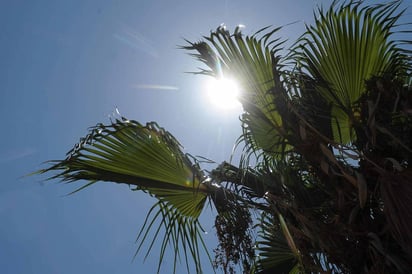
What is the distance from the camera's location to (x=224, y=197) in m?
2.62

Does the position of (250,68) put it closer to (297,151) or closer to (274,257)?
(297,151)

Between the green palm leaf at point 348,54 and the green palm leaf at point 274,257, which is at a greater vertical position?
the green palm leaf at point 348,54

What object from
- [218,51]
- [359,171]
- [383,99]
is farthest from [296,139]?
[218,51]

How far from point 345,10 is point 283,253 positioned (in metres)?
1.67

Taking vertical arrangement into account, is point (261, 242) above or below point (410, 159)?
above

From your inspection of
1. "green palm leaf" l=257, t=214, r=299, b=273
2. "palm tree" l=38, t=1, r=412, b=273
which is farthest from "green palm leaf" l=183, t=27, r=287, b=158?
"green palm leaf" l=257, t=214, r=299, b=273

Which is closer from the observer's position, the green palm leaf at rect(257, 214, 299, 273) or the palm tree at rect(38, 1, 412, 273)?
the palm tree at rect(38, 1, 412, 273)

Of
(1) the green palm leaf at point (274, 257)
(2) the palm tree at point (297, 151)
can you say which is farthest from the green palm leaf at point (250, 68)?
(1) the green palm leaf at point (274, 257)

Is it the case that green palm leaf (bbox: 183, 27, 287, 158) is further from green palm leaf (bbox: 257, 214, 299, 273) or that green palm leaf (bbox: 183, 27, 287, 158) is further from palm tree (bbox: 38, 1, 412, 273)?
green palm leaf (bbox: 257, 214, 299, 273)

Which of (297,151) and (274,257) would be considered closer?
(297,151)

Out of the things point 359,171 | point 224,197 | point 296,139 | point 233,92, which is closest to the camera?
point 359,171

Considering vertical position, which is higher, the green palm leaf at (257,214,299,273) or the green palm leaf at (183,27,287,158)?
the green palm leaf at (183,27,287,158)

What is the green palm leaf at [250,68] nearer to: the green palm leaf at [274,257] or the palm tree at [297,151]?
the palm tree at [297,151]

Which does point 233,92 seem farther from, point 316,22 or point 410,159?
point 410,159
